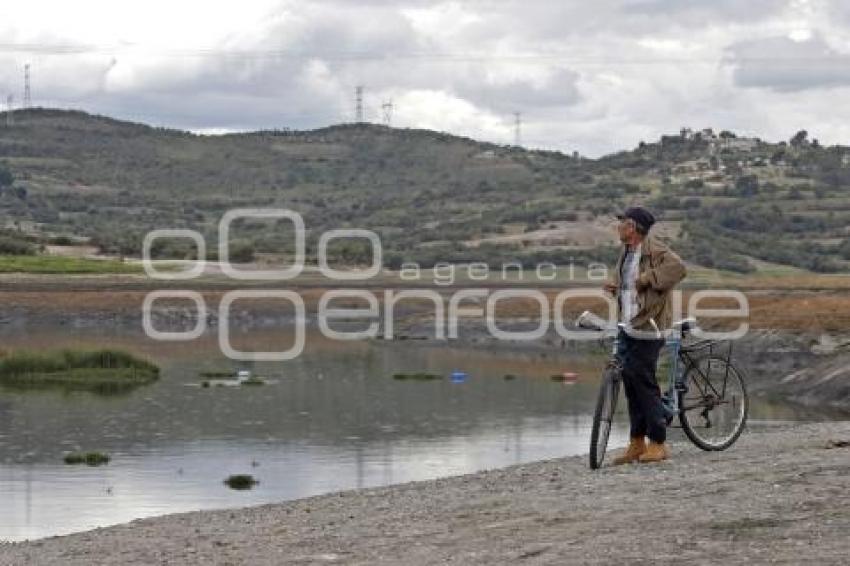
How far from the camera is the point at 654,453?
1622 cm

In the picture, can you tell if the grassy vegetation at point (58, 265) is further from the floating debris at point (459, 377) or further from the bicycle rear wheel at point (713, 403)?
the bicycle rear wheel at point (713, 403)

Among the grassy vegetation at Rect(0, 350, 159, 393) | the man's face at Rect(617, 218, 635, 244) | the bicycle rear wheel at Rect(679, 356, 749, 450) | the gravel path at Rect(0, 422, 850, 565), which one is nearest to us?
the gravel path at Rect(0, 422, 850, 565)

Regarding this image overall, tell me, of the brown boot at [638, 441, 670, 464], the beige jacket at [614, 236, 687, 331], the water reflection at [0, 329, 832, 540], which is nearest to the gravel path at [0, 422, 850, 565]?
the brown boot at [638, 441, 670, 464]

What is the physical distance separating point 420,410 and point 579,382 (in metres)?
12.0

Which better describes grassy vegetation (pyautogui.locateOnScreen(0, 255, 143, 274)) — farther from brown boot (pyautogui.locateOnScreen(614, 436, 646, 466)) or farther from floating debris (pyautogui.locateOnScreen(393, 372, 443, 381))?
brown boot (pyautogui.locateOnScreen(614, 436, 646, 466))

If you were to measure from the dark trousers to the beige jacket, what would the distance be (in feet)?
0.60

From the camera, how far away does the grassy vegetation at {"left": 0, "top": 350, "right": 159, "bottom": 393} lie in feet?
168

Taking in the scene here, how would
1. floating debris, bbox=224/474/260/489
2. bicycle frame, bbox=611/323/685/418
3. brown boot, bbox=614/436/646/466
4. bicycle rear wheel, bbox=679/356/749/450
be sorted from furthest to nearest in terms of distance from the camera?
1. floating debris, bbox=224/474/260/489
2. bicycle rear wheel, bbox=679/356/749/450
3. bicycle frame, bbox=611/323/685/418
4. brown boot, bbox=614/436/646/466

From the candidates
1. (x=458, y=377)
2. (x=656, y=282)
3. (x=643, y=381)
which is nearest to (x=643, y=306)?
(x=656, y=282)

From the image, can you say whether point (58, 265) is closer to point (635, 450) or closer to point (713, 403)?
point (713, 403)

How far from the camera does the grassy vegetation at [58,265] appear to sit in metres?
93.8

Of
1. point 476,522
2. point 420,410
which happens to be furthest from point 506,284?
point 476,522

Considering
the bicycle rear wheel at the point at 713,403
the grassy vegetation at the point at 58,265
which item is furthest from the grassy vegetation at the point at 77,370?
the grassy vegetation at the point at 58,265

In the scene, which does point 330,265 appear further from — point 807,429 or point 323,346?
point 807,429
